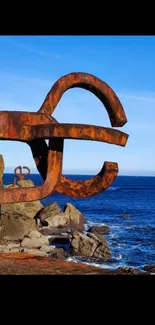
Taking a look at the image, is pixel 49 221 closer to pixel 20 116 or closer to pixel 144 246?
pixel 144 246

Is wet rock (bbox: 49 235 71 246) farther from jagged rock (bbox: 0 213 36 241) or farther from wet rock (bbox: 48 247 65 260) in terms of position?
wet rock (bbox: 48 247 65 260)

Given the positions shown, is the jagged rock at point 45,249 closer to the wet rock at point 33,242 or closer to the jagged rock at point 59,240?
the wet rock at point 33,242

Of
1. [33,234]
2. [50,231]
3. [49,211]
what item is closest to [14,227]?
[33,234]

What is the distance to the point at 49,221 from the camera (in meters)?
39.4

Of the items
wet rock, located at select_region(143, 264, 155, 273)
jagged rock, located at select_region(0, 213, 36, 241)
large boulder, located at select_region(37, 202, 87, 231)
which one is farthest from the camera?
large boulder, located at select_region(37, 202, 87, 231)

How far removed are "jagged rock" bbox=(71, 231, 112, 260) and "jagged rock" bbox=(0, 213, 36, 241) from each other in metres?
3.92

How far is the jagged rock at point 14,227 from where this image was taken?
2883 centimetres

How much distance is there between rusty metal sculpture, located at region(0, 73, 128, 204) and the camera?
1.74m

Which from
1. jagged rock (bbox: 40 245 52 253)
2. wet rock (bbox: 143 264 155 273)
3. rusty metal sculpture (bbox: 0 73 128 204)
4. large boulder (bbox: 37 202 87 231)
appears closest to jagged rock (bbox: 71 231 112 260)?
jagged rock (bbox: 40 245 52 253)

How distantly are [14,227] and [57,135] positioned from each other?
93.7 ft

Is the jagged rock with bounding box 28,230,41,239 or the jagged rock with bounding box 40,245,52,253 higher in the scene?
the jagged rock with bounding box 28,230,41,239
